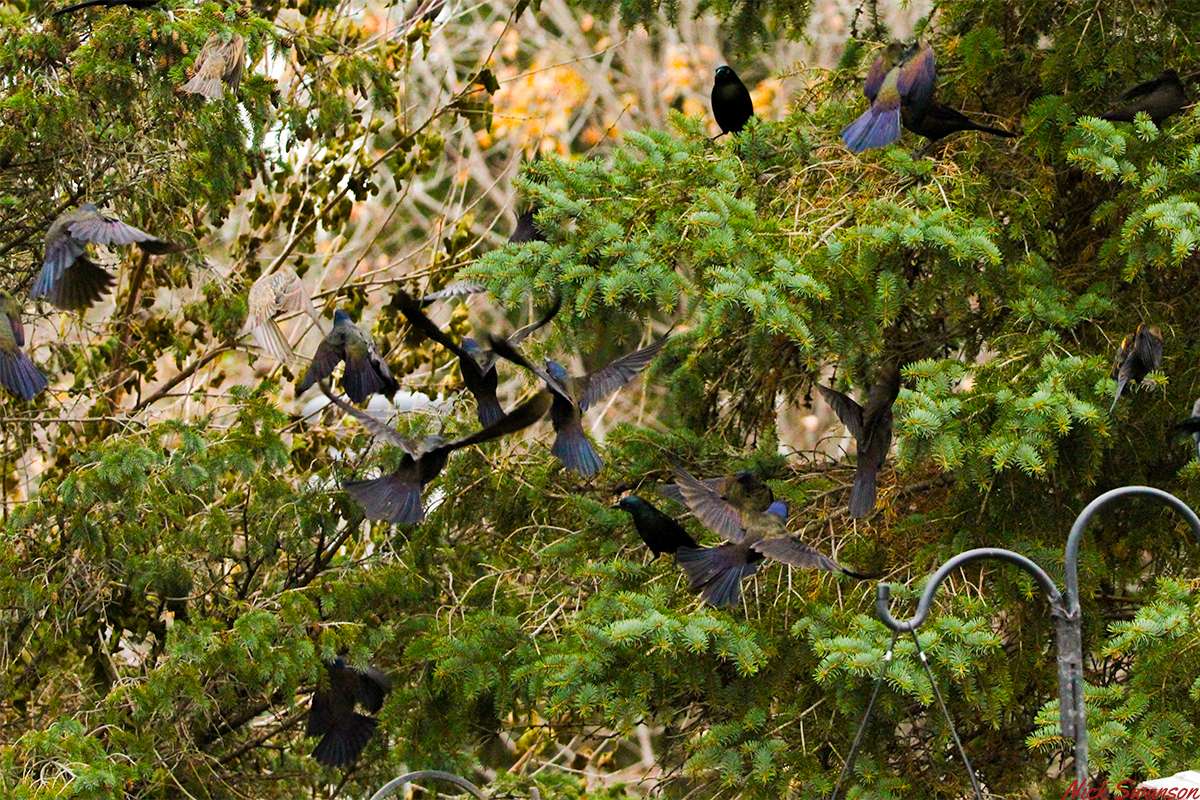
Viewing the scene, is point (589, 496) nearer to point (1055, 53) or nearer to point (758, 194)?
point (758, 194)

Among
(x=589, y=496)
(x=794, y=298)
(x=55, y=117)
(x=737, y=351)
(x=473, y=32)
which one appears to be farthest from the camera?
(x=473, y=32)

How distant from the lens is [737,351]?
6332 millimetres

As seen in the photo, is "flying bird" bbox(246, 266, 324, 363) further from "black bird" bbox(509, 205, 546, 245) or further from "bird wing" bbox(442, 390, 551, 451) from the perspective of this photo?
"bird wing" bbox(442, 390, 551, 451)

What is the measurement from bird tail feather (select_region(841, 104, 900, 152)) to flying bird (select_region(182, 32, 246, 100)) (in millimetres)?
1927

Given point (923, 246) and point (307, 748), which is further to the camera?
point (307, 748)

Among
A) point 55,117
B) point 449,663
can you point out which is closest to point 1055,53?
point 449,663

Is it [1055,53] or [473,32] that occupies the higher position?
[1055,53]

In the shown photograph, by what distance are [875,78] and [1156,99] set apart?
0.88 m

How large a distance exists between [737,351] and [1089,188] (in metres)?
1.46

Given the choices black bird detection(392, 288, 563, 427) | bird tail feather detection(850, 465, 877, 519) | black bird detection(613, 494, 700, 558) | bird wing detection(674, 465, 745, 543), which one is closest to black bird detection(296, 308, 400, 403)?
black bird detection(392, 288, 563, 427)

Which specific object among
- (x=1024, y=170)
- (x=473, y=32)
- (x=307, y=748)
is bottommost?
(x=307, y=748)

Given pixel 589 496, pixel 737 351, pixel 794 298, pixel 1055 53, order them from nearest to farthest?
1. pixel 794 298
2. pixel 1055 53
3. pixel 589 496
4. pixel 737 351

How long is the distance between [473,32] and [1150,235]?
7700 millimetres

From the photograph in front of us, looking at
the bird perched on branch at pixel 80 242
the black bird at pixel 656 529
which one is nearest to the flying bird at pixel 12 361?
the bird perched on branch at pixel 80 242
